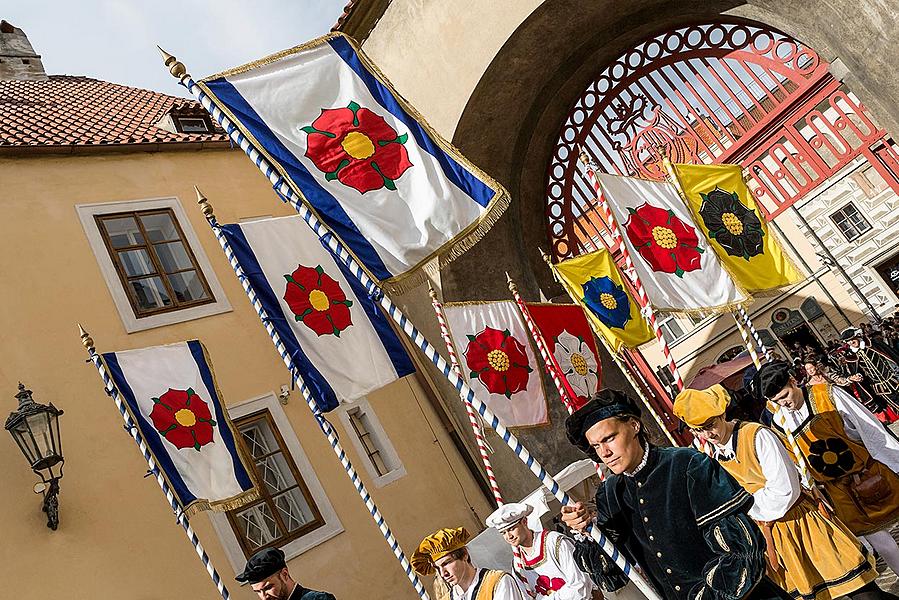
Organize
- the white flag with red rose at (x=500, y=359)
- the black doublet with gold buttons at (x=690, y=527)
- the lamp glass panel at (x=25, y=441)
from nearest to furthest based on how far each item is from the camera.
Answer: the black doublet with gold buttons at (x=690, y=527) < the lamp glass panel at (x=25, y=441) < the white flag with red rose at (x=500, y=359)

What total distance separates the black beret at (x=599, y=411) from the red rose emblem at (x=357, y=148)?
2521 millimetres

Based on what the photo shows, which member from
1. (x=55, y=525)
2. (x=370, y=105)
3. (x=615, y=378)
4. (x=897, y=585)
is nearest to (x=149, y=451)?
(x=55, y=525)

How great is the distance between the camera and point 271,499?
9.80 meters

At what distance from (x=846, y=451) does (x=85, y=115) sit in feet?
38.0

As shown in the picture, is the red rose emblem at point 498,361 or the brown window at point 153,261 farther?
the brown window at point 153,261

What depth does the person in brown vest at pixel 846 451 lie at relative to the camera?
501cm

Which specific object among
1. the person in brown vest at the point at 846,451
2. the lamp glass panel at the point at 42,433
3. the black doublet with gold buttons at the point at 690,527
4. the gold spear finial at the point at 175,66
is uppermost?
the gold spear finial at the point at 175,66

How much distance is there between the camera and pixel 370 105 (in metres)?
5.55

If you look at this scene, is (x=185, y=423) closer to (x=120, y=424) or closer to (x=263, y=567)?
(x=263, y=567)

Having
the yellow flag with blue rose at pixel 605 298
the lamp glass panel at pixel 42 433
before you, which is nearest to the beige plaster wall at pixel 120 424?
the lamp glass panel at pixel 42 433

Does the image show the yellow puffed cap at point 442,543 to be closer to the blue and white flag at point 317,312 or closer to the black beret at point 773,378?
the blue and white flag at point 317,312

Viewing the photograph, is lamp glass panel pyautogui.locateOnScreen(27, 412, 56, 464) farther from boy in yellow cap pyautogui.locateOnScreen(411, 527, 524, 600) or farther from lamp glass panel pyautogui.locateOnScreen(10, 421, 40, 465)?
boy in yellow cap pyautogui.locateOnScreen(411, 527, 524, 600)

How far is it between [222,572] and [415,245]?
550 cm

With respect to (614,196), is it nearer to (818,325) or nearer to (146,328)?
(146,328)
